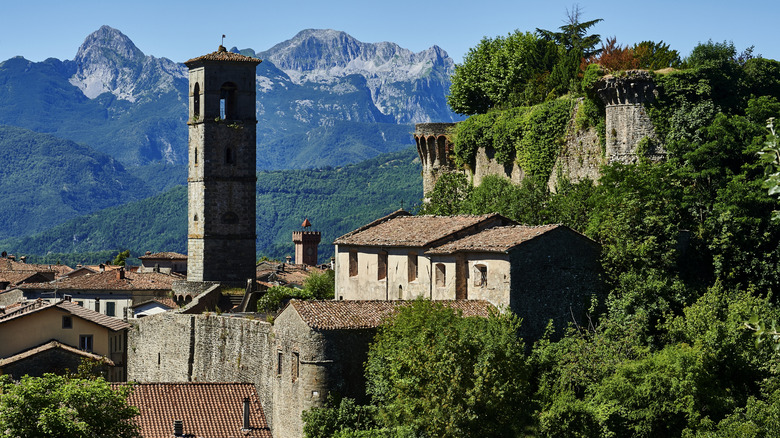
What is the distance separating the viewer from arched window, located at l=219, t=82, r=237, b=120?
235 feet

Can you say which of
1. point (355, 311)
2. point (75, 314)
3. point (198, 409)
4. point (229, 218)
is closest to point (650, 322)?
point (355, 311)

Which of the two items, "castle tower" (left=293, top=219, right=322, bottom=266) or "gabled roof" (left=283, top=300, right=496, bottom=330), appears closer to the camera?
"gabled roof" (left=283, top=300, right=496, bottom=330)

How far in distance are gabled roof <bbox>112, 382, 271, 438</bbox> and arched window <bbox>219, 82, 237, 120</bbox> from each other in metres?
27.1

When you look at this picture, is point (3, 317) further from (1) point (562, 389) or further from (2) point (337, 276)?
(1) point (562, 389)

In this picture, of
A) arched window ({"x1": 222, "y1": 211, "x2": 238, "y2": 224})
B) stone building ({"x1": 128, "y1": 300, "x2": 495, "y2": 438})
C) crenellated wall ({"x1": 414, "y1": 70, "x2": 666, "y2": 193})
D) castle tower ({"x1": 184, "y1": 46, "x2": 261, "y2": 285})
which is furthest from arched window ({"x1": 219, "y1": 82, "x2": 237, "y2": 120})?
stone building ({"x1": 128, "y1": 300, "x2": 495, "y2": 438})

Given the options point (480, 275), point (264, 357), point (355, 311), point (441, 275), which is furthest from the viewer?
point (264, 357)

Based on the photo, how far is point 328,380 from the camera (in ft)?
127

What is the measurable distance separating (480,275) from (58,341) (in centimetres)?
2525

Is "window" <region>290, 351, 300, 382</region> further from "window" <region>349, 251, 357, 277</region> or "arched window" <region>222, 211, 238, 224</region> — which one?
"arched window" <region>222, 211, 238, 224</region>

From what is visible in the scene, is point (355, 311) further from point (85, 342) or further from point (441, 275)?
point (85, 342)

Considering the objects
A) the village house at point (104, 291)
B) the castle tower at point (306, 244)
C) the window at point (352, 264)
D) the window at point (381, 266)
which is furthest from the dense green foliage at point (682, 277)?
the castle tower at point (306, 244)

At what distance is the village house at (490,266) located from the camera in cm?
3947

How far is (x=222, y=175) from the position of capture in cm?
7125

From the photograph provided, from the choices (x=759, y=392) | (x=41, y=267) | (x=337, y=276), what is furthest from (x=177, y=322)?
(x=41, y=267)
